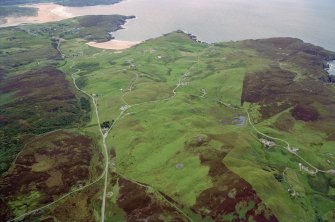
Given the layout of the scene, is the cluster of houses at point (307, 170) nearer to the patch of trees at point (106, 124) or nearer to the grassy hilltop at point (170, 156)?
the grassy hilltop at point (170, 156)

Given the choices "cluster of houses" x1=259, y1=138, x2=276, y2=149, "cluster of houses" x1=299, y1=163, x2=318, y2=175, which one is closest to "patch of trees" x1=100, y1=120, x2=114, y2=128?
"cluster of houses" x1=259, y1=138, x2=276, y2=149

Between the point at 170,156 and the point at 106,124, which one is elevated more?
the point at 170,156

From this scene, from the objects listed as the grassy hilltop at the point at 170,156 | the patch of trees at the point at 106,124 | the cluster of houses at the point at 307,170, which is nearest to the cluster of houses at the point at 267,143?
the grassy hilltop at the point at 170,156

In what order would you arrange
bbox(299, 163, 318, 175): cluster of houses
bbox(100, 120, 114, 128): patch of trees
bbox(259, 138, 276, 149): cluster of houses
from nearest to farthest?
bbox(299, 163, 318, 175): cluster of houses, bbox(259, 138, 276, 149): cluster of houses, bbox(100, 120, 114, 128): patch of trees

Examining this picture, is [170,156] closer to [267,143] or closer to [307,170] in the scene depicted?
[267,143]

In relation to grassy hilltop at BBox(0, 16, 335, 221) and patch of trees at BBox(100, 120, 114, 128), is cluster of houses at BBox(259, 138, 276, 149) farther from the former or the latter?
patch of trees at BBox(100, 120, 114, 128)

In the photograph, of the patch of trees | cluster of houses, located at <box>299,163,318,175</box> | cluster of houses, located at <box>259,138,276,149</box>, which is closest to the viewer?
cluster of houses, located at <box>299,163,318,175</box>

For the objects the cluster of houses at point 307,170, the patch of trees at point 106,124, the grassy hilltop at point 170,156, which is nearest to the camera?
the grassy hilltop at point 170,156

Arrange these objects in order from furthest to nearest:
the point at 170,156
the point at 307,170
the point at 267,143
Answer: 1. the point at 267,143
2. the point at 170,156
3. the point at 307,170

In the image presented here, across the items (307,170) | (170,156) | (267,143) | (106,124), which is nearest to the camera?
(307,170)

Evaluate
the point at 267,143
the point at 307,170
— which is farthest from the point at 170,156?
the point at 307,170

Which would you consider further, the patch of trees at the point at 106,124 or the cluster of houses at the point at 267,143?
the patch of trees at the point at 106,124

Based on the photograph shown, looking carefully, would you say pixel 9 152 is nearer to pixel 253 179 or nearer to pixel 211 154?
pixel 211 154
